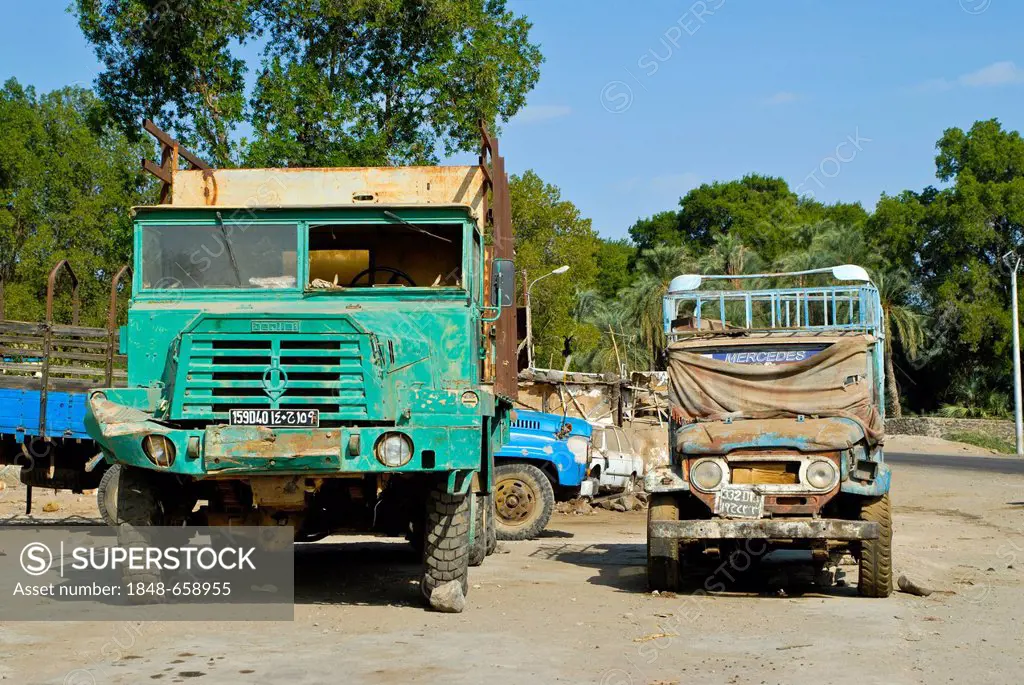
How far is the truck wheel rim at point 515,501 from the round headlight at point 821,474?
20.9 feet

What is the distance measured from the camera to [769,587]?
35.8ft

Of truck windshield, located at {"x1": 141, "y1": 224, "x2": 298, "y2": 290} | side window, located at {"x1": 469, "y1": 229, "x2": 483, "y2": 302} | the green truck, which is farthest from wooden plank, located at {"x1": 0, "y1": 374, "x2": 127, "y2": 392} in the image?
side window, located at {"x1": 469, "y1": 229, "x2": 483, "y2": 302}

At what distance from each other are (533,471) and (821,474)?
6481 mm

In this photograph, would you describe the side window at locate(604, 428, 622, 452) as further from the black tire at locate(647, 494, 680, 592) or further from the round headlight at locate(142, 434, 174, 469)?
the round headlight at locate(142, 434, 174, 469)

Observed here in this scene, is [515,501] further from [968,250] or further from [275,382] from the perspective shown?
[968,250]

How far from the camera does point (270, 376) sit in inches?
338

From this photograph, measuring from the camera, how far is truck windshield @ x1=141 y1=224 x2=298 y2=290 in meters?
9.53

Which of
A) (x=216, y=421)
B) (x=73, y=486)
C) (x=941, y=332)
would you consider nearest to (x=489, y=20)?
(x=73, y=486)

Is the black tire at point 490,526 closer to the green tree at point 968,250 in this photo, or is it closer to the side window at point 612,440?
the side window at point 612,440

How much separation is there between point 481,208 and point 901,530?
889 centimetres

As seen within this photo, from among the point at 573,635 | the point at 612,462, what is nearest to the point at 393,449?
the point at 573,635

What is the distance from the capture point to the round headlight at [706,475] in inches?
400

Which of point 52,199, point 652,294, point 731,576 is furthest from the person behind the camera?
point 652,294

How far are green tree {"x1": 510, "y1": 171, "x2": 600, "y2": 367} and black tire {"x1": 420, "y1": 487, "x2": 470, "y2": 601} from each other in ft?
104
